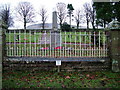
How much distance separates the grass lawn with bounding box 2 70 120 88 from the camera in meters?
3.26

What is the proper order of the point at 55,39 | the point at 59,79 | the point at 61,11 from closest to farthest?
the point at 59,79
the point at 55,39
the point at 61,11

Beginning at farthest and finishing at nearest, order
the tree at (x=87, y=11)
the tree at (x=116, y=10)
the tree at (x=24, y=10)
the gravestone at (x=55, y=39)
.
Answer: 1. the tree at (x=87, y=11)
2. the tree at (x=24, y=10)
3. the tree at (x=116, y=10)
4. the gravestone at (x=55, y=39)

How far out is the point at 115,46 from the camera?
13.8 ft

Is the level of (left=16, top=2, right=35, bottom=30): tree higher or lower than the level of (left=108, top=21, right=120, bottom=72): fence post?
higher

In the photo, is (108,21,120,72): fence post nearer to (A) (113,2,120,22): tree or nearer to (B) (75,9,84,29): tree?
(A) (113,2,120,22): tree

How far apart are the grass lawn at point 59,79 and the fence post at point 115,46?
27 cm

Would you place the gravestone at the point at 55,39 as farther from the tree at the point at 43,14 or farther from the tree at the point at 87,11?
the tree at the point at 87,11

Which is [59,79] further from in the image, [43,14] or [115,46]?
[43,14]

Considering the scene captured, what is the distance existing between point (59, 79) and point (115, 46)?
2.10 meters

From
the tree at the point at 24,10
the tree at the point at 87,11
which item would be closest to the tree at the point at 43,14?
the tree at the point at 24,10

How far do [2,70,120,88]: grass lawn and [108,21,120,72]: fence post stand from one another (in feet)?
0.90

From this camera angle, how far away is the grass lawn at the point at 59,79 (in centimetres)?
326

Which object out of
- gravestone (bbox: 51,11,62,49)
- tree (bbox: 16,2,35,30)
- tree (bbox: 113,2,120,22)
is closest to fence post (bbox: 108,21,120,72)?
tree (bbox: 113,2,120,22)

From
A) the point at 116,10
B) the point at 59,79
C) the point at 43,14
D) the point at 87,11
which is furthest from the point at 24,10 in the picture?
the point at 59,79
